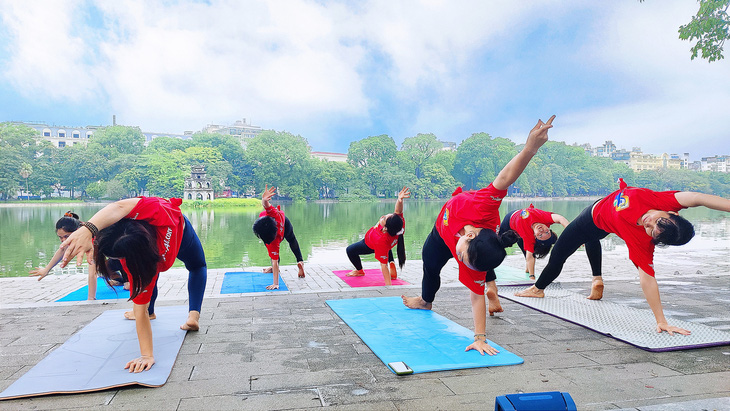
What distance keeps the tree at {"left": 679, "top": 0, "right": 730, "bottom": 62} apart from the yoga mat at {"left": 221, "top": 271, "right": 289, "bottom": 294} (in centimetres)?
885

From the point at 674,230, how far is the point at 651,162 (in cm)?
12152

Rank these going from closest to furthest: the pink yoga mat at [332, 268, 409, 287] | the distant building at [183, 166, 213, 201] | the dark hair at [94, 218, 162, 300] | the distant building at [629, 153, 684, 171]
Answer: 1. the dark hair at [94, 218, 162, 300]
2. the pink yoga mat at [332, 268, 409, 287]
3. the distant building at [183, 166, 213, 201]
4. the distant building at [629, 153, 684, 171]

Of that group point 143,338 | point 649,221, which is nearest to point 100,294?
point 143,338

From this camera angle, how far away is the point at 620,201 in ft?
14.5

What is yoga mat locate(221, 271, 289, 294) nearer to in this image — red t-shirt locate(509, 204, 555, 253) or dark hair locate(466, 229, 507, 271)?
red t-shirt locate(509, 204, 555, 253)

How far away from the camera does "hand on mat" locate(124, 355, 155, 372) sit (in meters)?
3.27

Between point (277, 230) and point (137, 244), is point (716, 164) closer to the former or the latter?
point (277, 230)

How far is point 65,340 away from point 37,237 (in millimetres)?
15887

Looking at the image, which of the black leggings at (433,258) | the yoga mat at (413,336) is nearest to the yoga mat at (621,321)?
the black leggings at (433,258)

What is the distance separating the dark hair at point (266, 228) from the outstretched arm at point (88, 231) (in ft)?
10.6

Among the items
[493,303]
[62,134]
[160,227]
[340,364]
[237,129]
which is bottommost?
[340,364]

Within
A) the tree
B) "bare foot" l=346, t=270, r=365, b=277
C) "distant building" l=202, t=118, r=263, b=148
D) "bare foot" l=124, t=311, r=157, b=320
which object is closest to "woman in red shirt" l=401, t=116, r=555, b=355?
"bare foot" l=124, t=311, r=157, b=320

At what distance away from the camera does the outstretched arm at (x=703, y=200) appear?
365cm

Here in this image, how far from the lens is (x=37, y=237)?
55.4 ft
